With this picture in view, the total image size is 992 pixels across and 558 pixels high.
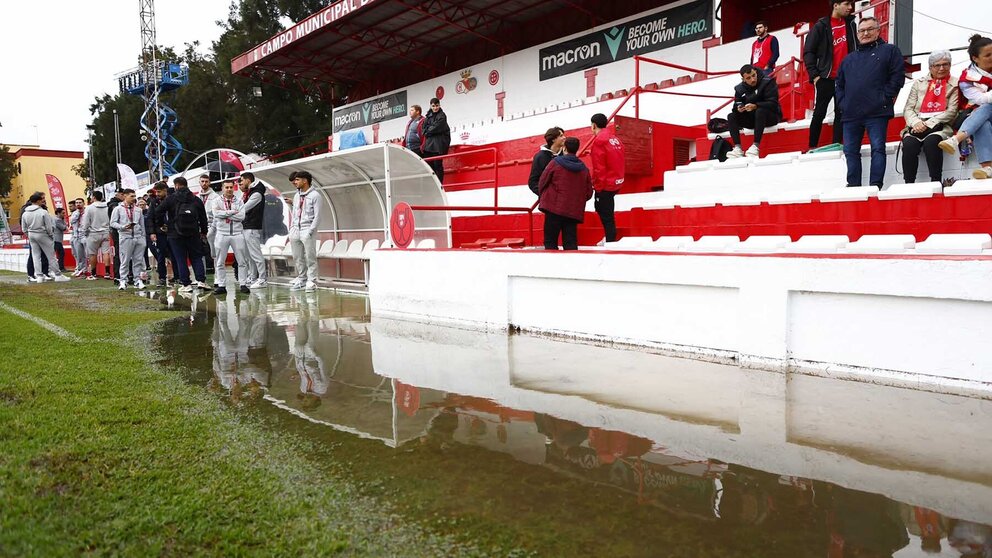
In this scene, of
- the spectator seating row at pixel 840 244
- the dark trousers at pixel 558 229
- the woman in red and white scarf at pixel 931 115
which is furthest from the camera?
the dark trousers at pixel 558 229

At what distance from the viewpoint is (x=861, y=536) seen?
2.34 metres

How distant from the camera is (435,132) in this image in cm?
1304

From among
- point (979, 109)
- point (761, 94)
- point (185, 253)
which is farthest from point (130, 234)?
point (979, 109)

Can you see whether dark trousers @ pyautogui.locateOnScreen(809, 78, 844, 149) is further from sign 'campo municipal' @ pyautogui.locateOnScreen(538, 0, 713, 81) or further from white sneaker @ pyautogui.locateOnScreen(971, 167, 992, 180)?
sign 'campo municipal' @ pyautogui.locateOnScreen(538, 0, 713, 81)

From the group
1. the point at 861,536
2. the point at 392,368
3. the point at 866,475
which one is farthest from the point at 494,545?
the point at 392,368

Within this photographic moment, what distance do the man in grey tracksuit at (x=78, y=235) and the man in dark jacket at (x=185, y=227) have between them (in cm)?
569

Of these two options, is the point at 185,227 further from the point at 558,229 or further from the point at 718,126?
the point at 718,126

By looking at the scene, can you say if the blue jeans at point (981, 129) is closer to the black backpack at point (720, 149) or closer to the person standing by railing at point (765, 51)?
the black backpack at point (720, 149)

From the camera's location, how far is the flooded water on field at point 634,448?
94.7 inches

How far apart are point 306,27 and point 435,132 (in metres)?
12.4

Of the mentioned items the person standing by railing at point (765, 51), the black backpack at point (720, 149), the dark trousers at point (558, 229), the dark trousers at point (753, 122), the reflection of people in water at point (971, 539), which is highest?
the person standing by railing at point (765, 51)

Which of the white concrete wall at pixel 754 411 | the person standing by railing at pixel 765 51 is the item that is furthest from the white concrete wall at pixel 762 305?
the person standing by railing at pixel 765 51

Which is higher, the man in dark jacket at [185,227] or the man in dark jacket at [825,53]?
the man in dark jacket at [825,53]

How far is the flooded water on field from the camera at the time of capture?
2.41 metres
